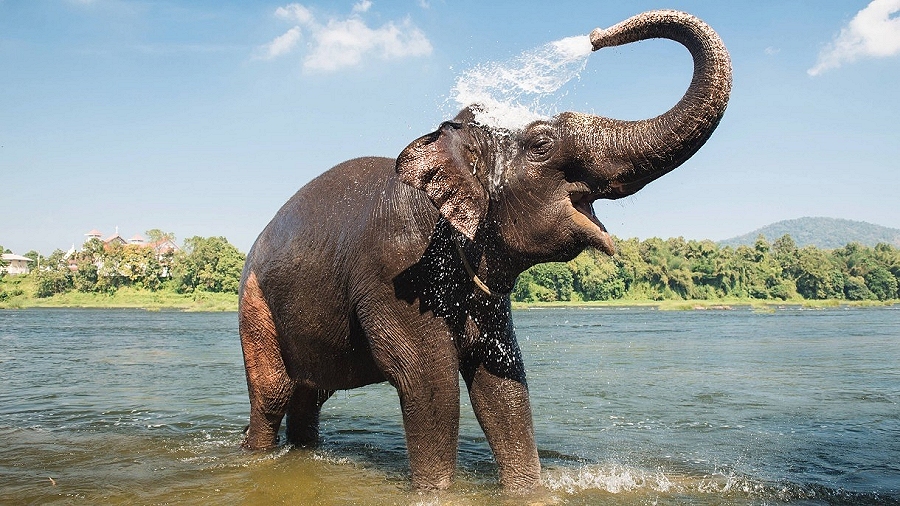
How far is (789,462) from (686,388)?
6241 mm

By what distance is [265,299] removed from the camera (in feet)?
19.7

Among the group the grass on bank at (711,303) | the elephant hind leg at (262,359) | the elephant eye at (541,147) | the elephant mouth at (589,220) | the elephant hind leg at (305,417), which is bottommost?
the grass on bank at (711,303)

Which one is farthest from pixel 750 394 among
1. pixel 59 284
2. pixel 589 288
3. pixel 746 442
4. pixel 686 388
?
pixel 59 284

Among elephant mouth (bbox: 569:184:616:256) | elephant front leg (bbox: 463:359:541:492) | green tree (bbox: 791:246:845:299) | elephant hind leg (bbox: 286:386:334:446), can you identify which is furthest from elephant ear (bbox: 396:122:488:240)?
green tree (bbox: 791:246:845:299)

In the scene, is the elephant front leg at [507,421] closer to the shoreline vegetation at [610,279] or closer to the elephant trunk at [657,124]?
the elephant trunk at [657,124]

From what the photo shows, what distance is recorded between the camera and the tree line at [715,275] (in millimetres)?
92188

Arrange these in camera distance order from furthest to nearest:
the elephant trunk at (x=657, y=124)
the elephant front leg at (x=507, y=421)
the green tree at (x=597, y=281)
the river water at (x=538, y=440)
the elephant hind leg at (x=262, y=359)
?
the green tree at (x=597, y=281), the elephant hind leg at (x=262, y=359), the river water at (x=538, y=440), the elephant front leg at (x=507, y=421), the elephant trunk at (x=657, y=124)

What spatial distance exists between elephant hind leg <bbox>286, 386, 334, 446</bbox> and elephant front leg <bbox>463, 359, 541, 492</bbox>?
7.13 ft

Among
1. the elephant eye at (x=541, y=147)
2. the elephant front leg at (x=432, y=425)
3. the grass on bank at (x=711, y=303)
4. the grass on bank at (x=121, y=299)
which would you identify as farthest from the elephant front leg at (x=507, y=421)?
the grass on bank at (x=711, y=303)

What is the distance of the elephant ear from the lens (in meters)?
4.23

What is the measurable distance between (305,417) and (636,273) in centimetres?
9142

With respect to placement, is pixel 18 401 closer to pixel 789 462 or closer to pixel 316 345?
pixel 316 345

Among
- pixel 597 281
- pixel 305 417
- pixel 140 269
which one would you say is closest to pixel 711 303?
pixel 597 281

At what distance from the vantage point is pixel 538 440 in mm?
8078
